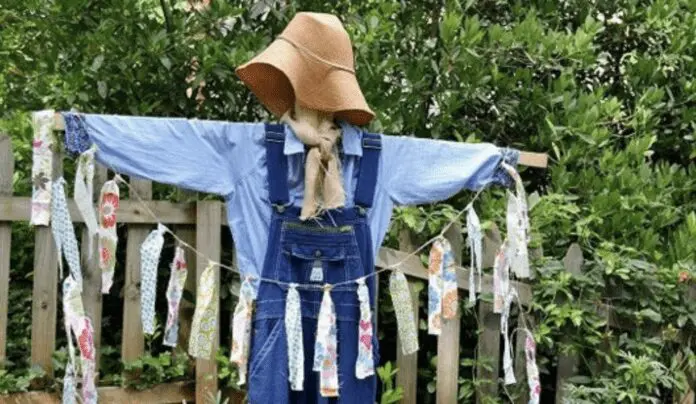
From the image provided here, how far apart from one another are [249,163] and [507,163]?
0.82 m

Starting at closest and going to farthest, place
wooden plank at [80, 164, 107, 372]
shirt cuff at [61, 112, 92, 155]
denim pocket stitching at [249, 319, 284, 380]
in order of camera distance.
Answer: shirt cuff at [61, 112, 92, 155] < denim pocket stitching at [249, 319, 284, 380] < wooden plank at [80, 164, 107, 372]

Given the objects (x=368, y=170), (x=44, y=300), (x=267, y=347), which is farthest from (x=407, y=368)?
(x=44, y=300)

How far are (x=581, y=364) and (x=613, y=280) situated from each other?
348 millimetres

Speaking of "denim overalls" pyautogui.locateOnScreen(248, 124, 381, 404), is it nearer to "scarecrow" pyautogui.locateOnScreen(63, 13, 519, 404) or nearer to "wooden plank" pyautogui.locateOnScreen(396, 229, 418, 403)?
"scarecrow" pyautogui.locateOnScreen(63, 13, 519, 404)

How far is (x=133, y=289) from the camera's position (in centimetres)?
335

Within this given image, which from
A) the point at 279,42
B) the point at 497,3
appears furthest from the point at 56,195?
the point at 497,3

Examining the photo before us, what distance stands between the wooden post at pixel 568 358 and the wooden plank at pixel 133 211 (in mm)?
1320

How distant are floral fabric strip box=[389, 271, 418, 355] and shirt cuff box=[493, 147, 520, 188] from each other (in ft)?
1.41

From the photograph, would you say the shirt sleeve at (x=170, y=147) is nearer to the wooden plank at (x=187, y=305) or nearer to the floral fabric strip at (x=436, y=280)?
the floral fabric strip at (x=436, y=280)

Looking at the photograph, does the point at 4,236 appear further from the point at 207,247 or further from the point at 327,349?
the point at 327,349

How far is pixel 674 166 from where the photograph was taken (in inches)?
151

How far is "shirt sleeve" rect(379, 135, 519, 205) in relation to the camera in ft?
8.78

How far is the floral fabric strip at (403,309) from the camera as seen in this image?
2.76 metres

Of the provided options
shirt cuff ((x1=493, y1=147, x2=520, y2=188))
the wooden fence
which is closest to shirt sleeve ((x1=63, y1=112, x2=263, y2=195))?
shirt cuff ((x1=493, y1=147, x2=520, y2=188))
